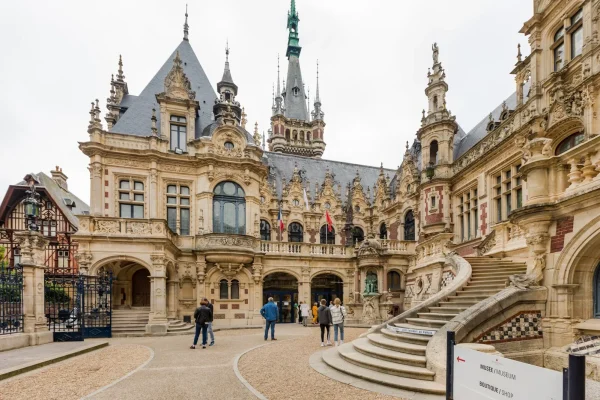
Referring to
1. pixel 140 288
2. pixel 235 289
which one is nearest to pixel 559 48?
pixel 235 289

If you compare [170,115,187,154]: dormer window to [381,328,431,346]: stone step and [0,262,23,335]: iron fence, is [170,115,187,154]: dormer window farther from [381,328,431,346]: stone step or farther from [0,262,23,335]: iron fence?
[381,328,431,346]: stone step

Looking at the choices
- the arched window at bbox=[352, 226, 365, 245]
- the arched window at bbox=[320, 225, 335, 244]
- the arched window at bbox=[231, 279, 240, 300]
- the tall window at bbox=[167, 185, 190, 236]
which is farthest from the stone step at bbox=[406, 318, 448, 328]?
the arched window at bbox=[352, 226, 365, 245]

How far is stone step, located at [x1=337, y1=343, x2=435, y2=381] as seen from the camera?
278 inches

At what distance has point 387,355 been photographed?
8.21m

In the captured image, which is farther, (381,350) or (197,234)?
(197,234)

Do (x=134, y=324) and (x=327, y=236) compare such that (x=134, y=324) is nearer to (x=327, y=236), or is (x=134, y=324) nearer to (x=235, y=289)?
(x=235, y=289)

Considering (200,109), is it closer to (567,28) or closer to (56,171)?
(567,28)

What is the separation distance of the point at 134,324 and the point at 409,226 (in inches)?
763

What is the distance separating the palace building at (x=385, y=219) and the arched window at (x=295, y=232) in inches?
5.1

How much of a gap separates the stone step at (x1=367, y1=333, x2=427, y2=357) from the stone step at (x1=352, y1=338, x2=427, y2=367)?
0.10 m

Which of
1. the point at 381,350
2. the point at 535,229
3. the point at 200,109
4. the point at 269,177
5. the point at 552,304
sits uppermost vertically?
the point at 200,109

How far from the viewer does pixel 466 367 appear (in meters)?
3.70

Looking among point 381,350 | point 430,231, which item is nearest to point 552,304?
point 381,350

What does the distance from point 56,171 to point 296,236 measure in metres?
29.1
